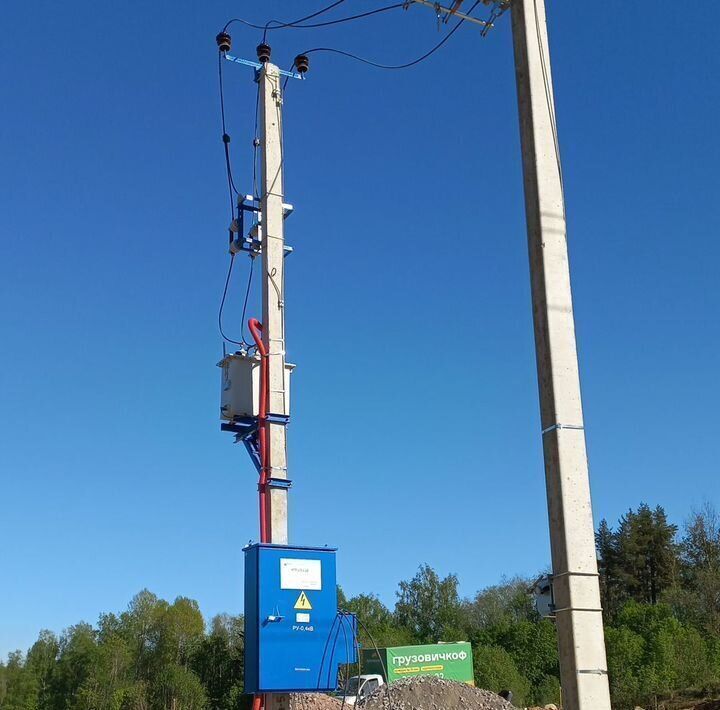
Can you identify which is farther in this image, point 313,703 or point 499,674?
point 499,674

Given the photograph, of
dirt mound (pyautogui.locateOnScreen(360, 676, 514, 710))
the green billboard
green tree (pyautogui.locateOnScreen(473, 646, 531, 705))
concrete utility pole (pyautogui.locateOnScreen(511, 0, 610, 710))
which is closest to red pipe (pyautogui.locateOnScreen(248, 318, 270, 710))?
concrete utility pole (pyautogui.locateOnScreen(511, 0, 610, 710))

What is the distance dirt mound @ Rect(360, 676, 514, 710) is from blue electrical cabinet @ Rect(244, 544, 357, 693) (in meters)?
6.86

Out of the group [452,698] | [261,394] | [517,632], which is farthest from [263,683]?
[517,632]

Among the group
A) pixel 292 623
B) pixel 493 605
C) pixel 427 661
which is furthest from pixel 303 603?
pixel 493 605

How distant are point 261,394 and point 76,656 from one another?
47244 mm

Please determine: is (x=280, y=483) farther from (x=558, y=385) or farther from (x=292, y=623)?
(x=558, y=385)

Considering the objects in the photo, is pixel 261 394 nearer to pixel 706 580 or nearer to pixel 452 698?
pixel 452 698

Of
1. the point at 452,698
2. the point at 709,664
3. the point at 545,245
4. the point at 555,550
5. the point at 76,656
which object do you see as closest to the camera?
the point at 555,550

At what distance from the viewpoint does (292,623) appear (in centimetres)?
991

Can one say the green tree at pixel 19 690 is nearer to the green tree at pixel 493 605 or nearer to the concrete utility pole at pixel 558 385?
the green tree at pixel 493 605

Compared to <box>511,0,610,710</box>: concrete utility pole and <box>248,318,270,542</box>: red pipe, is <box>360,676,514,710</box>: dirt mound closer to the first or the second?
<box>248,318,270,542</box>: red pipe

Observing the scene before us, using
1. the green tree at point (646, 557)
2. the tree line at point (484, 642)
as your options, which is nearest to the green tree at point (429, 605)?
the tree line at point (484, 642)

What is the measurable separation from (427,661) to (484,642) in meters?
18.2

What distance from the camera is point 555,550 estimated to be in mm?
6352
